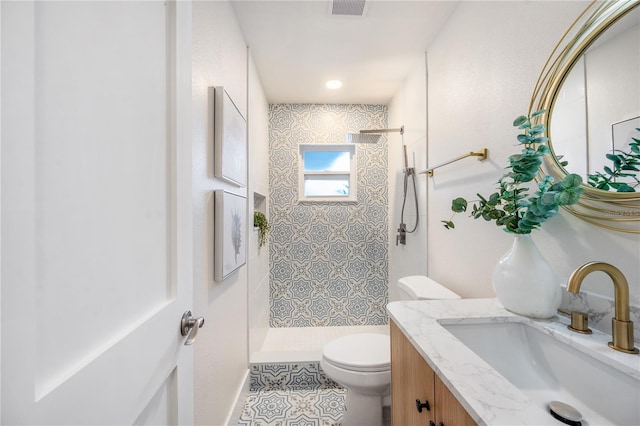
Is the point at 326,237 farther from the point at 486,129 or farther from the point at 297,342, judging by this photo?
the point at 486,129

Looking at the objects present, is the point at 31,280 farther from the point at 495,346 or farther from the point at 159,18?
the point at 495,346

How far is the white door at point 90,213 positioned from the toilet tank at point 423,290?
120 centimetres

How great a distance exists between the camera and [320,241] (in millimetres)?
2838

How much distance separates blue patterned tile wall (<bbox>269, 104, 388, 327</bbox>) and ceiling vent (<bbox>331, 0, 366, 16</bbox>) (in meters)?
1.29

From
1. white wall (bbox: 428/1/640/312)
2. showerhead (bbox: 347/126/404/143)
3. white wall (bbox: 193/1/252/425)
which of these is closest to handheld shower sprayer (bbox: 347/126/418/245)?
showerhead (bbox: 347/126/404/143)

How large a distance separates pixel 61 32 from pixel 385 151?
277cm

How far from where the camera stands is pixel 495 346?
92 centimetres

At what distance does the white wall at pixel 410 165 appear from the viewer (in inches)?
80.1

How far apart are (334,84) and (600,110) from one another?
1.97m

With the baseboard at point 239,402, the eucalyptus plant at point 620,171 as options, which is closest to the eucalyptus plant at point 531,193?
the eucalyptus plant at point 620,171

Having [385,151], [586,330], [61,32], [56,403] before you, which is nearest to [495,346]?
[586,330]

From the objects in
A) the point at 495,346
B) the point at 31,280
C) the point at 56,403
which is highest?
the point at 31,280

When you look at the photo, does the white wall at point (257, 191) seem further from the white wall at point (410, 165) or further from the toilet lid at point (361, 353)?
→ the white wall at point (410, 165)

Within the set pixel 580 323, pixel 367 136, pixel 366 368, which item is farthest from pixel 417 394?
pixel 367 136
